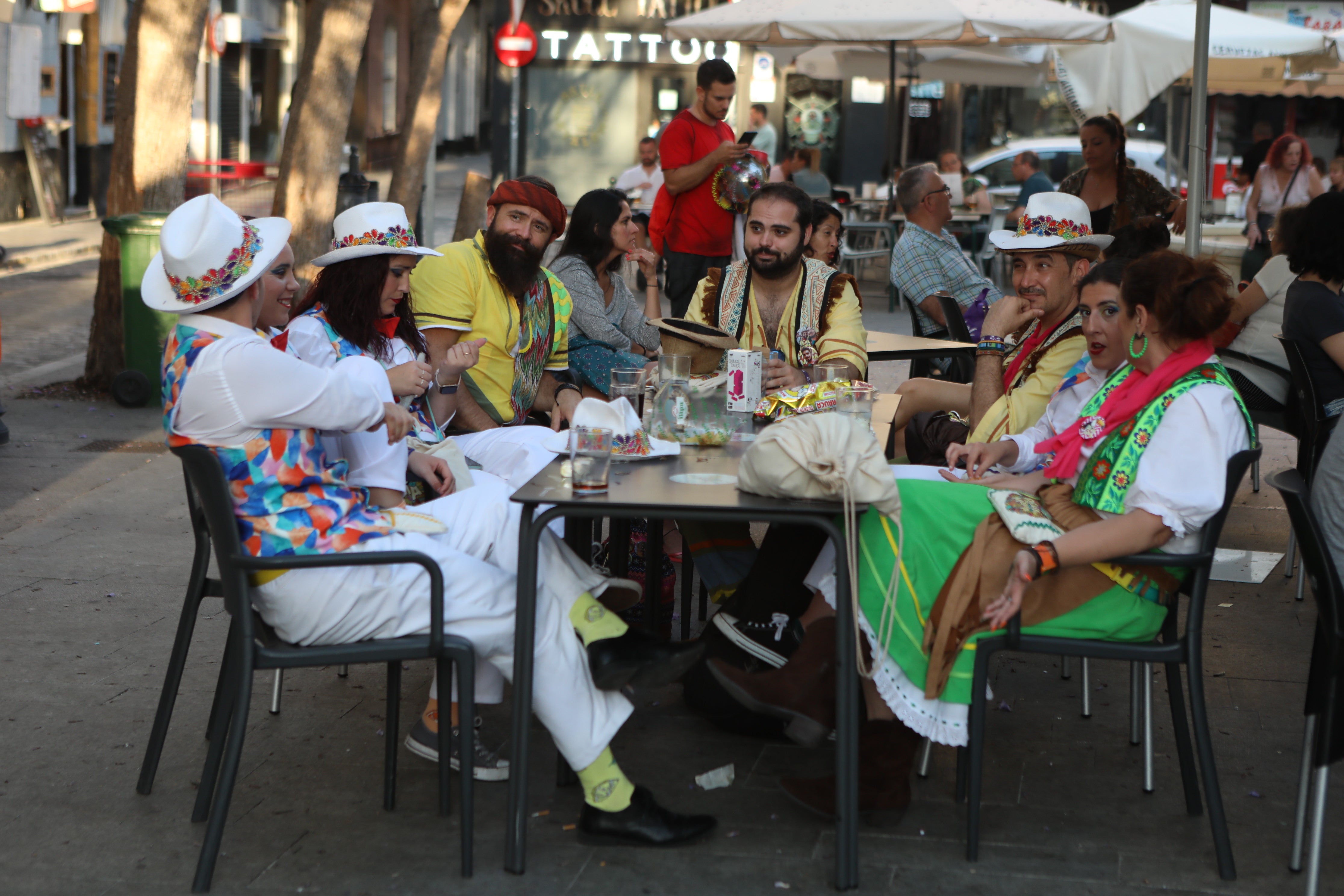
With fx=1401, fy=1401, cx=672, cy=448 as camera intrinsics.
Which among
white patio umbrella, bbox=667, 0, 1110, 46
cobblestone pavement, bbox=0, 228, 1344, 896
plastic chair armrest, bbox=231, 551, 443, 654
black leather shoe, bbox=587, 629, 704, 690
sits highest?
white patio umbrella, bbox=667, 0, 1110, 46

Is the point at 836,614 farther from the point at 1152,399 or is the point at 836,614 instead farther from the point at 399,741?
the point at 399,741

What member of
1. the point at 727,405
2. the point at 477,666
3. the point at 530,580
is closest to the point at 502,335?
the point at 727,405

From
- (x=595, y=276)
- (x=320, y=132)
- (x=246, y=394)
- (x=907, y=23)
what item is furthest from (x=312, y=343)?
(x=907, y=23)

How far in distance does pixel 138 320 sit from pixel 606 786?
6.21 m

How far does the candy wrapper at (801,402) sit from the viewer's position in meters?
3.93

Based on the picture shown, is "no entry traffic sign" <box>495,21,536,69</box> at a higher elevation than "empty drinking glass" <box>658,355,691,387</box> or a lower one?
higher

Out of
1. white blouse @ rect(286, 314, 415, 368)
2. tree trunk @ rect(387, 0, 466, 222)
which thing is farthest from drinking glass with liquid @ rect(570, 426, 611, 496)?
tree trunk @ rect(387, 0, 466, 222)

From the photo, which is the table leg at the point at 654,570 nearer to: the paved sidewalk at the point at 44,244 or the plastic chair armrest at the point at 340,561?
the plastic chair armrest at the point at 340,561

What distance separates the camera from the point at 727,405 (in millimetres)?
4016

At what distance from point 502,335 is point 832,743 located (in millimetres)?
1661

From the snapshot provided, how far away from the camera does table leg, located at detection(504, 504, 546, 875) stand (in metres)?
3.05

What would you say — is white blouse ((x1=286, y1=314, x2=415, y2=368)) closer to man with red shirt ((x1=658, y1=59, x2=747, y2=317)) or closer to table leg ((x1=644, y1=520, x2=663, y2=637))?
table leg ((x1=644, y1=520, x2=663, y2=637))

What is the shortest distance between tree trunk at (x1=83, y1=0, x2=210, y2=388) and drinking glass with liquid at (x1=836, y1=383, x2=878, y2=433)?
5950 mm

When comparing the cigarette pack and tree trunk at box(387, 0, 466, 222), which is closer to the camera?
the cigarette pack
